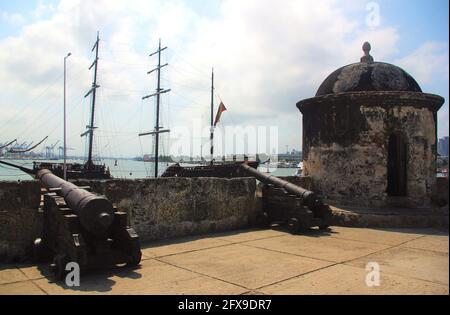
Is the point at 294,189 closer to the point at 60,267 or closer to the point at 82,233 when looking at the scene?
the point at 82,233

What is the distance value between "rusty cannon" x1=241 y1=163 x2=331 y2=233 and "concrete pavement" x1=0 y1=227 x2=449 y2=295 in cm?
62

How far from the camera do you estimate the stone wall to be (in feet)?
18.5

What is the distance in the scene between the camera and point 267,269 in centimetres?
511

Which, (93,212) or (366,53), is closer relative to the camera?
(93,212)

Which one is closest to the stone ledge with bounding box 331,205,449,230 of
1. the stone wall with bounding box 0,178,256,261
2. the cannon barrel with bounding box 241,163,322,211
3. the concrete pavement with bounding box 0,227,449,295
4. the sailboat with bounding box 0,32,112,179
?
the cannon barrel with bounding box 241,163,322,211

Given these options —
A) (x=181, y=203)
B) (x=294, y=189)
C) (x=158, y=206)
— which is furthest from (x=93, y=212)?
(x=294, y=189)

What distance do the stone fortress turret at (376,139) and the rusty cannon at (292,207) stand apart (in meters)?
1.62

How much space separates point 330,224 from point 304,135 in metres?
3.09

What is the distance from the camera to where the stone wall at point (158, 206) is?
565cm

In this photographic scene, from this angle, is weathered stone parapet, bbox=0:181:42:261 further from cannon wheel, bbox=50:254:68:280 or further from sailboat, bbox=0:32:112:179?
sailboat, bbox=0:32:112:179

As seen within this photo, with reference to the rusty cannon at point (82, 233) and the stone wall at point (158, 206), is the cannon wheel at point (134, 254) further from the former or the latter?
the stone wall at point (158, 206)

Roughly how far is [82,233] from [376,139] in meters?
6.91
